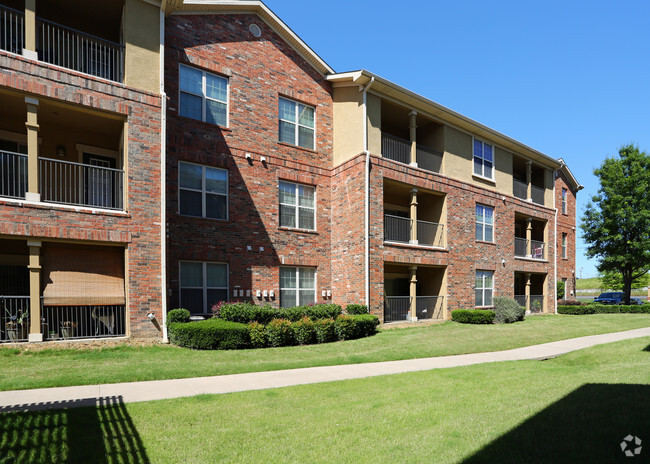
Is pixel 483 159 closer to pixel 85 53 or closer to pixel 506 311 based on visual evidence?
pixel 506 311

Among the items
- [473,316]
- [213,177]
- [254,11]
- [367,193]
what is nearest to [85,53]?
[213,177]

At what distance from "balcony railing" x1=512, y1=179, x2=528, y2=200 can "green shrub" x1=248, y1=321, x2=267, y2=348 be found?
64.3ft

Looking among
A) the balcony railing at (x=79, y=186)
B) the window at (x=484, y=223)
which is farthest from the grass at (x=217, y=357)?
the window at (x=484, y=223)

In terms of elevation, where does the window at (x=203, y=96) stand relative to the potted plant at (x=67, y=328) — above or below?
above

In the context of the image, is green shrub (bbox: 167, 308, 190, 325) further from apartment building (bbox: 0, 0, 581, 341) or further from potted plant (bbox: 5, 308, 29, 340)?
potted plant (bbox: 5, 308, 29, 340)

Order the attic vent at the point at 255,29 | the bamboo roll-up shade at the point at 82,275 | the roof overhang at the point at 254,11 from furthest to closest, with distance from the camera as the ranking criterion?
the attic vent at the point at 255,29 < the roof overhang at the point at 254,11 < the bamboo roll-up shade at the point at 82,275

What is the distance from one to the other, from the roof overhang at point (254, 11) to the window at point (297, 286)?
9.28 metres

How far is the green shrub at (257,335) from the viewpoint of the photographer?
1176cm

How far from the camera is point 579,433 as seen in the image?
443cm

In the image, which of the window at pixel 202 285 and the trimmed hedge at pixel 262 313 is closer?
the trimmed hedge at pixel 262 313

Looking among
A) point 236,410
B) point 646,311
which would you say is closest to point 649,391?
point 236,410

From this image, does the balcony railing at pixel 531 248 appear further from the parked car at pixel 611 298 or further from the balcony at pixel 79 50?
the balcony at pixel 79 50

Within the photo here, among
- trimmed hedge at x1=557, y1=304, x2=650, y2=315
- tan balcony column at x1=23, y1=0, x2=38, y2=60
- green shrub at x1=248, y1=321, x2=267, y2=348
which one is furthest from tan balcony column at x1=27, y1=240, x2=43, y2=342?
trimmed hedge at x1=557, y1=304, x2=650, y2=315

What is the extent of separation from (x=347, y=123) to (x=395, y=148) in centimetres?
276
